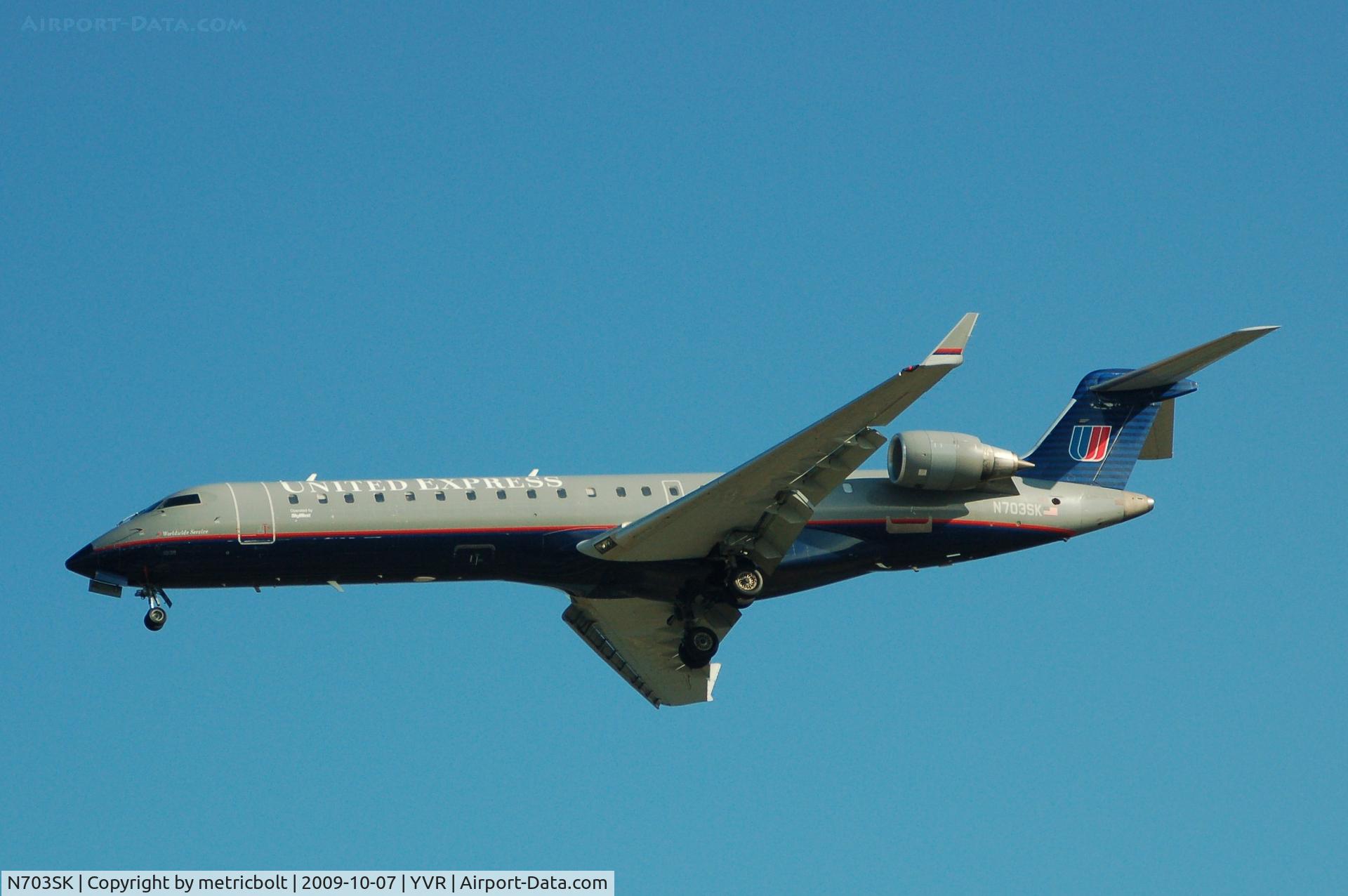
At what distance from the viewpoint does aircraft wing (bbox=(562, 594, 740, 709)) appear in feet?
98.9

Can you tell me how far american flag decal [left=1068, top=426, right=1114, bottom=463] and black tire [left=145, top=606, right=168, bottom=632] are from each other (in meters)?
14.5

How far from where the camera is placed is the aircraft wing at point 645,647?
30141 millimetres

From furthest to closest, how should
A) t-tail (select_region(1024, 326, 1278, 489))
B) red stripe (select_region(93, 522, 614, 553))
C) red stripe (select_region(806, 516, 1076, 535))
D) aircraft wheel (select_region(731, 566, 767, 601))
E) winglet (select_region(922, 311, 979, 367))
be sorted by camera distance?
t-tail (select_region(1024, 326, 1278, 489)) → red stripe (select_region(806, 516, 1076, 535)) → aircraft wheel (select_region(731, 566, 767, 601)) → red stripe (select_region(93, 522, 614, 553)) → winglet (select_region(922, 311, 979, 367))

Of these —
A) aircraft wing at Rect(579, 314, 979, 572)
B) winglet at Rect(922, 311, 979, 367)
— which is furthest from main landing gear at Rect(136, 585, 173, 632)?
winglet at Rect(922, 311, 979, 367)

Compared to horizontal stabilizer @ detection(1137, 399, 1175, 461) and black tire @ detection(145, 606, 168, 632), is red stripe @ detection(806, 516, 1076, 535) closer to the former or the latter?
horizontal stabilizer @ detection(1137, 399, 1175, 461)

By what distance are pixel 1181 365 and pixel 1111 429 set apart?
1752 millimetres

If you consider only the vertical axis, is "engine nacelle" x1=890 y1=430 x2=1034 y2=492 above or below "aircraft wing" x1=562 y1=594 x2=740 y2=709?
above

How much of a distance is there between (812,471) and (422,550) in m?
5.84

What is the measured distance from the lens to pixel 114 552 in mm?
26766

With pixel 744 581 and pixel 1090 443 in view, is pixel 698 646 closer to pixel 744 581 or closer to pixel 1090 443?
pixel 744 581

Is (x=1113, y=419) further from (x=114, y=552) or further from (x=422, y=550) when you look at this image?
(x=114, y=552)

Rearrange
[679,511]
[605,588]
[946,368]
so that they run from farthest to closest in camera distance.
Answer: [605,588]
[679,511]
[946,368]

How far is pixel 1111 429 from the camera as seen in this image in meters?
30.0

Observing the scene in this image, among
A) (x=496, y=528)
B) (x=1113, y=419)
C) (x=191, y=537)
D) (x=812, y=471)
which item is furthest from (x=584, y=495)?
(x=1113, y=419)
